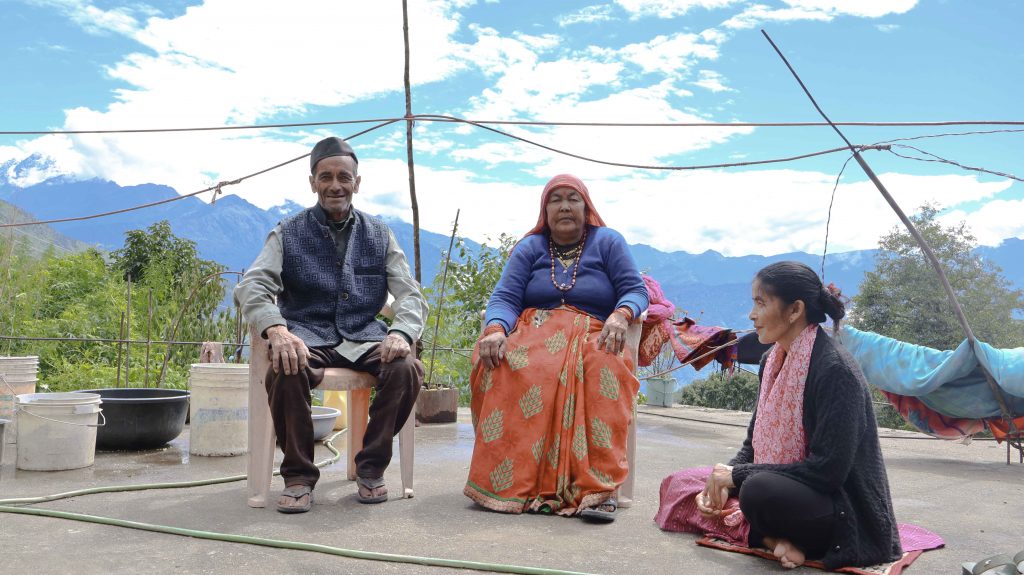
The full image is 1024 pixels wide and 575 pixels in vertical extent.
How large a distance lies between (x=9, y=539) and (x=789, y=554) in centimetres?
241

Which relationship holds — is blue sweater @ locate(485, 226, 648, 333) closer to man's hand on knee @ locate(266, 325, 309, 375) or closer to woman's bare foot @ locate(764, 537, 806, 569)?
man's hand on knee @ locate(266, 325, 309, 375)

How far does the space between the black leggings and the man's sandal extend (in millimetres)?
381

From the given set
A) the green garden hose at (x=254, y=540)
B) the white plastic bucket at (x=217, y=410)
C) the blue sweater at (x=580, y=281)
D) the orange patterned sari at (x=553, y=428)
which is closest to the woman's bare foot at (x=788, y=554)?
the green garden hose at (x=254, y=540)

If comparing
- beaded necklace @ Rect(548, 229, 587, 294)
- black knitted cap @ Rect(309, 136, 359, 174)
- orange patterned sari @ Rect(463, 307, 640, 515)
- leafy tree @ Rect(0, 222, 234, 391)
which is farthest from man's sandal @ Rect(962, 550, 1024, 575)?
leafy tree @ Rect(0, 222, 234, 391)

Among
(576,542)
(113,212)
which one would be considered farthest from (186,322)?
(576,542)

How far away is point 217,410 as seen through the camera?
4.26 meters

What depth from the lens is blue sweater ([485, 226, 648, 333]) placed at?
345cm

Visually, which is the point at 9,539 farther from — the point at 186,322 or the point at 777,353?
the point at 186,322

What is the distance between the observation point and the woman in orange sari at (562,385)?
123 inches

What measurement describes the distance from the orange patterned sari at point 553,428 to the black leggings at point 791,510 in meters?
0.75

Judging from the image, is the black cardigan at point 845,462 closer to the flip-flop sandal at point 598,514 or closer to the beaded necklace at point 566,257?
the flip-flop sandal at point 598,514

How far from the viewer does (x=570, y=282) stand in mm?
3488

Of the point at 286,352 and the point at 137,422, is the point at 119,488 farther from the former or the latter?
the point at 137,422

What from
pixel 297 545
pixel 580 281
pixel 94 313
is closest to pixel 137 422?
pixel 297 545
